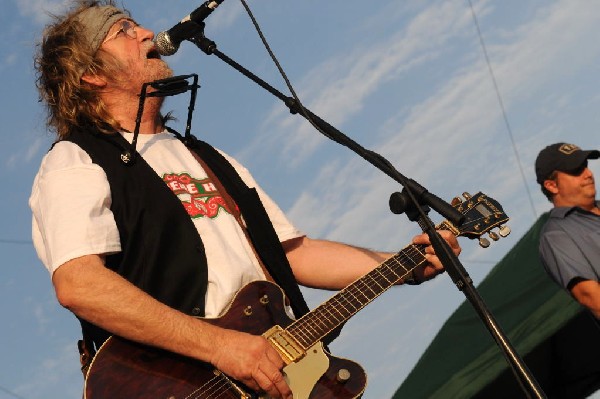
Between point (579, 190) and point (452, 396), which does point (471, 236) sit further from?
point (452, 396)

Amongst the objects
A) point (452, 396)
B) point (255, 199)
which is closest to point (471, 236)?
point (255, 199)

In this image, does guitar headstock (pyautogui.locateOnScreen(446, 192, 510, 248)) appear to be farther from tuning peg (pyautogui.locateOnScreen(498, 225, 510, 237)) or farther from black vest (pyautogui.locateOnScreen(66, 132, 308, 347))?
black vest (pyautogui.locateOnScreen(66, 132, 308, 347))

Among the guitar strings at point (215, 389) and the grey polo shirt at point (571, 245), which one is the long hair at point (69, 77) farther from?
the grey polo shirt at point (571, 245)

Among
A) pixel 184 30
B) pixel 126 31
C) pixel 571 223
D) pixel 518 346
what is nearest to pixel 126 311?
pixel 184 30

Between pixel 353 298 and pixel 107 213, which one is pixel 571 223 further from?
pixel 107 213

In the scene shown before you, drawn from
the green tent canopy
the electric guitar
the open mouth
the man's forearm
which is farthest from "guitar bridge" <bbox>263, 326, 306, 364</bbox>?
the green tent canopy

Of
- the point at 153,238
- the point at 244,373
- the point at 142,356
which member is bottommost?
the point at 244,373

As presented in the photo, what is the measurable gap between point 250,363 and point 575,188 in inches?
123

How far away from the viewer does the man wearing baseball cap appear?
4742 millimetres

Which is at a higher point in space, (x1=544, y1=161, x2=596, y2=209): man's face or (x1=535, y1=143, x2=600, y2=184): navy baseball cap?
(x1=535, y1=143, x2=600, y2=184): navy baseball cap

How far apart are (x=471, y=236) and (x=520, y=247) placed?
11.6 ft

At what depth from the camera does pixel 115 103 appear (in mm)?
3502

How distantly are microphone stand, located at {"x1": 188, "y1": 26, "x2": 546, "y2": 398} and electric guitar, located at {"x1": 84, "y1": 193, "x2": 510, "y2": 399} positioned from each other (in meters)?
0.54

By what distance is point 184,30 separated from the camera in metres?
3.21
